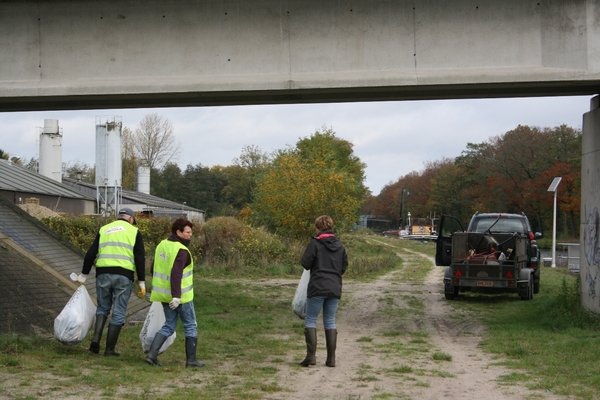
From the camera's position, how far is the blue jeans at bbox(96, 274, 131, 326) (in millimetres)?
8930

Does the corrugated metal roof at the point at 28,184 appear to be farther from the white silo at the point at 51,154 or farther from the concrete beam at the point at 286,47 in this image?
the concrete beam at the point at 286,47

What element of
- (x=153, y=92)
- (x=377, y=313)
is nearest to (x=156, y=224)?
(x=377, y=313)

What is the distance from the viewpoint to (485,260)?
16.9m

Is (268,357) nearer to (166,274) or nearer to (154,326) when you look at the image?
(154,326)

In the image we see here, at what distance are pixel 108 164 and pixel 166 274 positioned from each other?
40.6 meters

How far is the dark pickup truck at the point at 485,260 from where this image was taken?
55.3 ft

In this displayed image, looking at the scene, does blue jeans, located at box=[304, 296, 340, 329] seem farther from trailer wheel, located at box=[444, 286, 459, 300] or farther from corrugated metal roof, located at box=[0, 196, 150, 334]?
trailer wheel, located at box=[444, 286, 459, 300]

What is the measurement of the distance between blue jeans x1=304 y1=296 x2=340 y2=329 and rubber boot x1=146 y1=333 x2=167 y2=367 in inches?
66.4

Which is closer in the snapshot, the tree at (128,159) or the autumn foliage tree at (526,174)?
the autumn foliage tree at (526,174)

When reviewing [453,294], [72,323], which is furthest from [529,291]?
[72,323]

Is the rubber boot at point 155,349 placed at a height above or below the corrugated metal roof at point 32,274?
below

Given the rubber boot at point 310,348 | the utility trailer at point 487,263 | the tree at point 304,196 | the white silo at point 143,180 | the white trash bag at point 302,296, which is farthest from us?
the white silo at point 143,180

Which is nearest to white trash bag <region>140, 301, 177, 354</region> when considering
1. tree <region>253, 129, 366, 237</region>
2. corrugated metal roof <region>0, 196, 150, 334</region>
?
corrugated metal roof <region>0, 196, 150, 334</region>

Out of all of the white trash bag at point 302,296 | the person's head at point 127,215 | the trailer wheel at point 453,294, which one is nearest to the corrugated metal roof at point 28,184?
the trailer wheel at point 453,294
